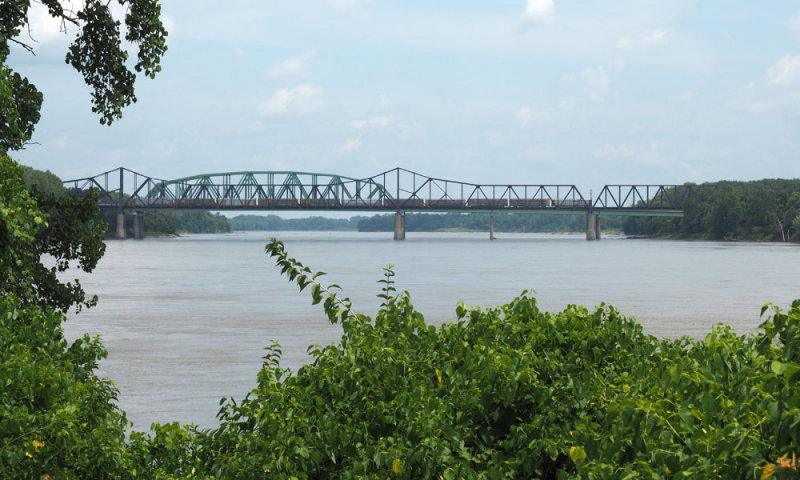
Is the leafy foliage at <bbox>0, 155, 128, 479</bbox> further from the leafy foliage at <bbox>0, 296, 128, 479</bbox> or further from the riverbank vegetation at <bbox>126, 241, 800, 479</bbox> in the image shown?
the riverbank vegetation at <bbox>126, 241, 800, 479</bbox>

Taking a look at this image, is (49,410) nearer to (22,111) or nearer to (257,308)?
(22,111)

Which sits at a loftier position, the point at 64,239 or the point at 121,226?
the point at 64,239

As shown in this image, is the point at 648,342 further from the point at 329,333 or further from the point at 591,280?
the point at 591,280

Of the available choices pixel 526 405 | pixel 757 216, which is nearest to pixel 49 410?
pixel 526 405

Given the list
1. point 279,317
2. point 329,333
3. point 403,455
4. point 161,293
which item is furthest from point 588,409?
point 161,293

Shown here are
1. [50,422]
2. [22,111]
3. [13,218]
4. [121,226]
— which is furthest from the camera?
[121,226]

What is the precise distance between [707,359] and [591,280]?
4796cm

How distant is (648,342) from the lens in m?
6.82

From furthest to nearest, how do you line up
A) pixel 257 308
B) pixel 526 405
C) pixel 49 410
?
pixel 257 308 < pixel 49 410 < pixel 526 405

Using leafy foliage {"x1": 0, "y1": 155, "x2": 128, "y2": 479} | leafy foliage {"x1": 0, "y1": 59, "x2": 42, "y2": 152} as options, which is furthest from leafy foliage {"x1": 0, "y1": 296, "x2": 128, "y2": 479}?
leafy foliage {"x1": 0, "y1": 59, "x2": 42, "y2": 152}

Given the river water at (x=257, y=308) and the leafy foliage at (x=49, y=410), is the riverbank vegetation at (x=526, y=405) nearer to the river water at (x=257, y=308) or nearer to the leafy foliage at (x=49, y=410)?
the leafy foliage at (x=49, y=410)

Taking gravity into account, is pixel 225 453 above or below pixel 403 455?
below

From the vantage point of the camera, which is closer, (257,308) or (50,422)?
(50,422)

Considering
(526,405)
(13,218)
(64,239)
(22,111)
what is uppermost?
(22,111)
